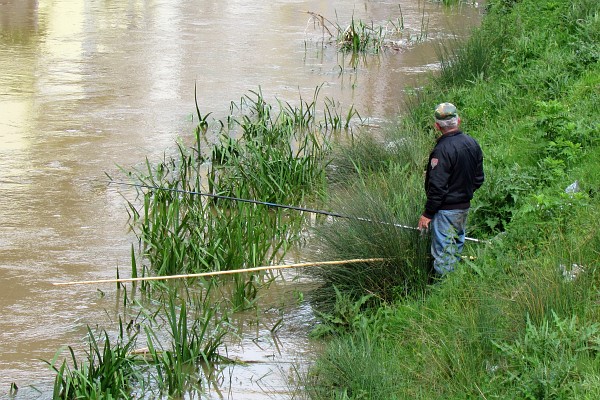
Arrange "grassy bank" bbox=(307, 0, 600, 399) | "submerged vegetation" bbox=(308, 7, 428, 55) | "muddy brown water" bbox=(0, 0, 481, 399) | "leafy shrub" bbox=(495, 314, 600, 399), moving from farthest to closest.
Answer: "submerged vegetation" bbox=(308, 7, 428, 55)
"muddy brown water" bbox=(0, 0, 481, 399)
"grassy bank" bbox=(307, 0, 600, 399)
"leafy shrub" bbox=(495, 314, 600, 399)

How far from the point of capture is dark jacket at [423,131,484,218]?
7.11 meters

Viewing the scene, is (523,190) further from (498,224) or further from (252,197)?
(252,197)

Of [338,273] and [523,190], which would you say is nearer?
[338,273]

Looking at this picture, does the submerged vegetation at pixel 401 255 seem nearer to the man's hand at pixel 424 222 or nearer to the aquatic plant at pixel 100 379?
the aquatic plant at pixel 100 379

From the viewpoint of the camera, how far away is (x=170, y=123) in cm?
1342

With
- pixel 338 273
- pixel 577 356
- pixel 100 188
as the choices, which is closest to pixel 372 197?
pixel 338 273

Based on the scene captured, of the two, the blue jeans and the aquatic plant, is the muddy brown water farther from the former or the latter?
the blue jeans

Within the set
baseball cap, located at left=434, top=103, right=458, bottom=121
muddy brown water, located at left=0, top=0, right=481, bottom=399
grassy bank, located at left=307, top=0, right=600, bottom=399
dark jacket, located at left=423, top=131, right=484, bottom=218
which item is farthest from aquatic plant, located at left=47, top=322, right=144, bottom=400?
baseball cap, located at left=434, top=103, right=458, bottom=121

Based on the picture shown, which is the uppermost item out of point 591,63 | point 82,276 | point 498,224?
point 591,63

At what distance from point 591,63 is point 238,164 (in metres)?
4.25

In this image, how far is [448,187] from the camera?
7168 millimetres

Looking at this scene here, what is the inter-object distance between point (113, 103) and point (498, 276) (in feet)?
29.7

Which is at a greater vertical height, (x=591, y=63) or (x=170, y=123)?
(x=591, y=63)

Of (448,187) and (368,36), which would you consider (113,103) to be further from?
(448,187)
